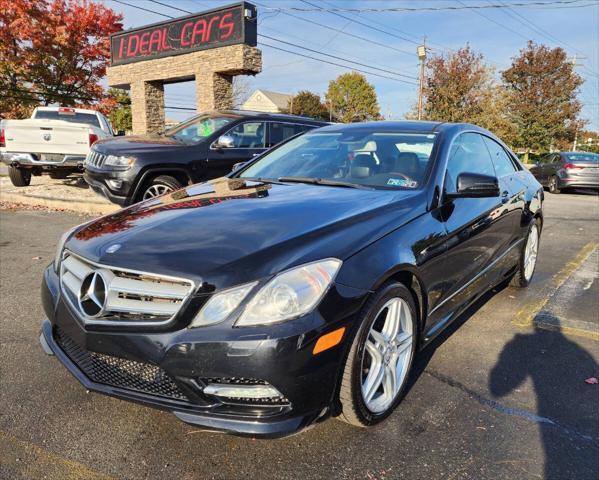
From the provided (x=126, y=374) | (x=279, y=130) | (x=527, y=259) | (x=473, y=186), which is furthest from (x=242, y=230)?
(x=279, y=130)

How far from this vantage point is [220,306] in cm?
197

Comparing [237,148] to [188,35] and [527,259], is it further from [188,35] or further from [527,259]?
[188,35]

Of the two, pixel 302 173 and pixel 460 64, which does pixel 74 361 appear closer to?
pixel 302 173

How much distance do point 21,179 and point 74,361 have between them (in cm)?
1044

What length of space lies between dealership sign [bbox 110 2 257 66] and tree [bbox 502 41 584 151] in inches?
1062

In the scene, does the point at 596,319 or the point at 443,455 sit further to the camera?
the point at 596,319

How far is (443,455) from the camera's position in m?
2.25

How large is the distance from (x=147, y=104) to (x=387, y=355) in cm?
1627

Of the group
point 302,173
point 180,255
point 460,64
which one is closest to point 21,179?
point 302,173

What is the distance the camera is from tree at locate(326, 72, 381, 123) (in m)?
70.7

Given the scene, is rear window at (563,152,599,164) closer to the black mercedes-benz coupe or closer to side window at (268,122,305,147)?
side window at (268,122,305,147)

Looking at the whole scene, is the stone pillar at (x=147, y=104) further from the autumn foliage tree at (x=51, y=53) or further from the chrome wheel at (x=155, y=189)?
the chrome wheel at (x=155, y=189)

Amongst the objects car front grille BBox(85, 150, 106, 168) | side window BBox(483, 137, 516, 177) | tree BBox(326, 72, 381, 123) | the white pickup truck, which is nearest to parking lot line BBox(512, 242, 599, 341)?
side window BBox(483, 137, 516, 177)

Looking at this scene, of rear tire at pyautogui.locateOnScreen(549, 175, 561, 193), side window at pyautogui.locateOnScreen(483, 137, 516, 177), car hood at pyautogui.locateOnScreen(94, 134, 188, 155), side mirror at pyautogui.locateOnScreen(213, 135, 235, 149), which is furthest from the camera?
rear tire at pyautogui.locateOnScreen(549, 175, 561, 193)
